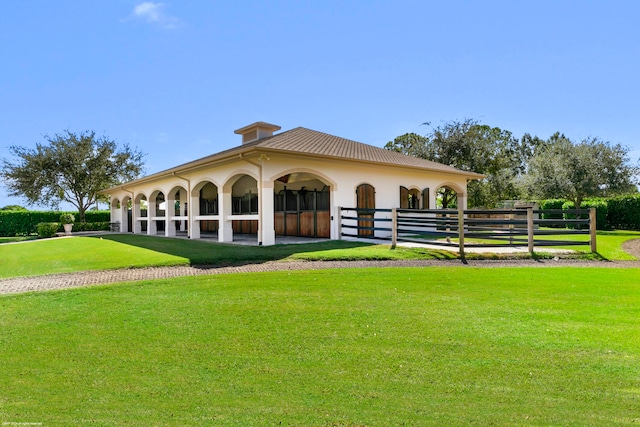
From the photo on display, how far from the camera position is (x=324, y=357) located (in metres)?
3.95

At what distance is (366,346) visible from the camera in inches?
167

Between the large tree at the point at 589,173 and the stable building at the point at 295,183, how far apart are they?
8.01 meters

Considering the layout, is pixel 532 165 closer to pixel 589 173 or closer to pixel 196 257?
pixel 589 173

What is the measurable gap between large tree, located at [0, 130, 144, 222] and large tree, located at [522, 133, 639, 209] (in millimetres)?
34104

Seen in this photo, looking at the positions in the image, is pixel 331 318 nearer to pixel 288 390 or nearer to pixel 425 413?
pixel 288 390

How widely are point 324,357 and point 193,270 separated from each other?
6.16 metres

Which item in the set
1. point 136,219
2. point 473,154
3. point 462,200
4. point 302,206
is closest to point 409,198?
point 462,200

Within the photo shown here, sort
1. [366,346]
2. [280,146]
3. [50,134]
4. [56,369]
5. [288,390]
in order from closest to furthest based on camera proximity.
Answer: [288,390]
[56,369]
[366,346]
[280,146]
[50,134]

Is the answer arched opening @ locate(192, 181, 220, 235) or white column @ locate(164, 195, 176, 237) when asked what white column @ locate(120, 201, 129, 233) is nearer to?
arched opening @ locate(192, 181, 220, 235)

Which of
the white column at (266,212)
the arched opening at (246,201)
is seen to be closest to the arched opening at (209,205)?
the arched opening at (246,201)

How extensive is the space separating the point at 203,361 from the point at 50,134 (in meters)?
36.6

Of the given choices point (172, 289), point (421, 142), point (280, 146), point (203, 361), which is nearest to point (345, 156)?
point (280, 146)

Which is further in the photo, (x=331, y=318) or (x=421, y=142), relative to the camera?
(x=421, y=142)

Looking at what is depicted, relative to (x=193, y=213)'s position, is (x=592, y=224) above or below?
below
